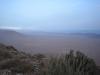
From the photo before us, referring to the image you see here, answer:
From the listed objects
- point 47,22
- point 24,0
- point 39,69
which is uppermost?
point 24,0

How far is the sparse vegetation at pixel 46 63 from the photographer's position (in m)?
6.43

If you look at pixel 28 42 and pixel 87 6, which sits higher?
pixel 87 6

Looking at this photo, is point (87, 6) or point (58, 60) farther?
point (87, 6)

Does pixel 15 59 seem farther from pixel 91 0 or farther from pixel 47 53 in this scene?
pixel 91 0

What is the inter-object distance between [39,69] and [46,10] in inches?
60.6

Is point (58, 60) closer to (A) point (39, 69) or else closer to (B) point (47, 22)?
(A) point (39, 69)

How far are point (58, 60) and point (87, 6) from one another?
1.75m

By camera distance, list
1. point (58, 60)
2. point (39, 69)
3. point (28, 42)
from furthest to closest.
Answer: point (28, 42), point (39, 69), point (58, 60)

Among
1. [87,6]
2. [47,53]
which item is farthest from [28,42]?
[87,6]

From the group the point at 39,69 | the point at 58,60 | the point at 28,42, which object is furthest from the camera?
the point at 28,42

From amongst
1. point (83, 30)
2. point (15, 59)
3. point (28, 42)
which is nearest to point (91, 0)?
point (83, 30)

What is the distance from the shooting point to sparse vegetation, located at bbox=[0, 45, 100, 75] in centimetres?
643

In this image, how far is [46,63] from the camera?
7066 millimetres

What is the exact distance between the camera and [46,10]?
7.67 m
